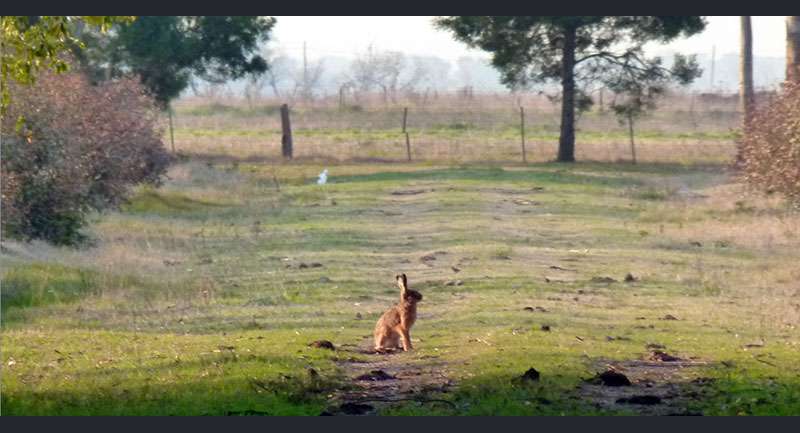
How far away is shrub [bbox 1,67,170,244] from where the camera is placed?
21922 mm

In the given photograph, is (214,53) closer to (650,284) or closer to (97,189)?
(97,189)

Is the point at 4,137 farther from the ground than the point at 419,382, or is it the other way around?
the point at 4,137

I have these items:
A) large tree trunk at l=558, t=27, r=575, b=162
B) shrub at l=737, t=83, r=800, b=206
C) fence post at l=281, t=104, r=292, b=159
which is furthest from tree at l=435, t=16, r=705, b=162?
shrub at l=737, t=83, r=800, b=206

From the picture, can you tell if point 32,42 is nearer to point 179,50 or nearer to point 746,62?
point 179,50

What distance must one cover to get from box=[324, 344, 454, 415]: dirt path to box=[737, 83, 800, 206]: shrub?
1240 centimetres

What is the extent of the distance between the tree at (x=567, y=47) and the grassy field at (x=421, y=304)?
12.4 meters

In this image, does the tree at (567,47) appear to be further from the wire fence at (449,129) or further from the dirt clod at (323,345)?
the dirt clod at (323,345)

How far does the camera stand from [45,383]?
40.1 feet

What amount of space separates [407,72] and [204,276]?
149511 mm

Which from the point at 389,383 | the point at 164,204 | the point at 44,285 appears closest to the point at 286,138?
the point at 164,204

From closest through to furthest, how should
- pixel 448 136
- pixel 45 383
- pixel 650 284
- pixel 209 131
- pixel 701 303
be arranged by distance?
pixel 45 383
pixel 701 303
pixel 650 284
pixel 448 136
pixel 209 131

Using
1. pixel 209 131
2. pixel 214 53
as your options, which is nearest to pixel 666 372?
pixel 214 53

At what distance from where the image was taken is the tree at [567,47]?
1898 inches

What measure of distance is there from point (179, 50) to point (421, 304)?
109ft
